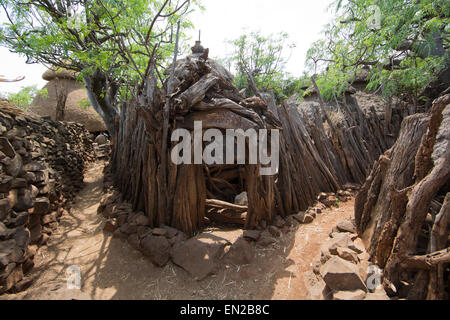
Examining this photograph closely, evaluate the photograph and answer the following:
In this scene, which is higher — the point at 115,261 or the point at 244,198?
the point at 244,198

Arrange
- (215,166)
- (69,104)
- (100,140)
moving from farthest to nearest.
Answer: (69,104) → (100,140) → (215,166)

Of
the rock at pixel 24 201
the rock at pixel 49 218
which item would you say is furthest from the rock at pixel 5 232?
the rock at pixel 49 218

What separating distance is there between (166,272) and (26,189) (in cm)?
260

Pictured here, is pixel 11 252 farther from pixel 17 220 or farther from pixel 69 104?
pixel 69 104

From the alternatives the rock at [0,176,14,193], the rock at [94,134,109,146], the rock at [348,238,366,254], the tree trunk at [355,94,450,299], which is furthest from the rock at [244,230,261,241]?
the rock at [94,134,109,146]

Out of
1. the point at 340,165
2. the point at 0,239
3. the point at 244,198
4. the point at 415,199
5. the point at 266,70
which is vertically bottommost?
the point at 0,239

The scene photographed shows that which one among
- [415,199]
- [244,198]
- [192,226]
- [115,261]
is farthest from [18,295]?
[415,199]

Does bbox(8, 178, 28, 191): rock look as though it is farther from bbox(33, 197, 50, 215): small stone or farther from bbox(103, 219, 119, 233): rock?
bbox(103, 219, 119, 233): rock

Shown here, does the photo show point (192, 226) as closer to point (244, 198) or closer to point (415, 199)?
point (244, 198)

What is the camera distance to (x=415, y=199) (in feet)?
5.68

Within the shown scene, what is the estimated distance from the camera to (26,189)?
9.77ft

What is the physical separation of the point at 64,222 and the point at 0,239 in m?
1.67

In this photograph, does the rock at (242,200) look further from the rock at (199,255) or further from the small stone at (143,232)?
the small stone at (143,232)

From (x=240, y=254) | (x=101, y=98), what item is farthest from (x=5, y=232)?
(x=101, y=98)
